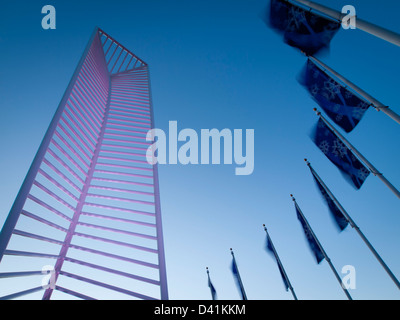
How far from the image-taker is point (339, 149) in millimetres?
5230

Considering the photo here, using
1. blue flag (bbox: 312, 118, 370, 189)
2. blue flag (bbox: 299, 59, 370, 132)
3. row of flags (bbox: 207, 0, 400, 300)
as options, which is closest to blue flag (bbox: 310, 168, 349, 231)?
row of flags (bbox: 207, 0, 400, 300)

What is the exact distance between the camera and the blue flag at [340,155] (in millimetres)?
4949

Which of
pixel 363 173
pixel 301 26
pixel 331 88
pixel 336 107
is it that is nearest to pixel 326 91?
pixel 331 88

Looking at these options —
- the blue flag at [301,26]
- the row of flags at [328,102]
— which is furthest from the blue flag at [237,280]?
the blue flag at [301,26]

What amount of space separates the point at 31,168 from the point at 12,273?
145 cm

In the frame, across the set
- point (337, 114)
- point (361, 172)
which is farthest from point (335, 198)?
point (337, 114)

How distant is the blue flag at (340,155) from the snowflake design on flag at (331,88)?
58.5 inches

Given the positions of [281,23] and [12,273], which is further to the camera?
[281,23]

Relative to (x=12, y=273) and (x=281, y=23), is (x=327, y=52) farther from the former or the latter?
(x=12, y=273)

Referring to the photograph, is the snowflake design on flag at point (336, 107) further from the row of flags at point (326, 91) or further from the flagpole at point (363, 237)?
the flagpole at point (363, 237)

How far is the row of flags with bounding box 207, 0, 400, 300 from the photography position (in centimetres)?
328

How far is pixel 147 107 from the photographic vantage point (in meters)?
7.43

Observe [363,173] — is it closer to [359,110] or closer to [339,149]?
[339,149]
